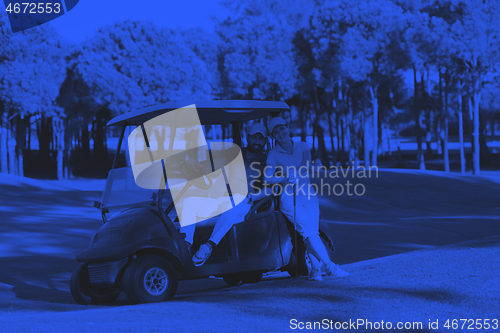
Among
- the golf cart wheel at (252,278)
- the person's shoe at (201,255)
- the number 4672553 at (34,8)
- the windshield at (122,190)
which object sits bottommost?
the golf cart wheel at (252,278)

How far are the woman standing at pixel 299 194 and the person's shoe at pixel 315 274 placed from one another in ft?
0.05

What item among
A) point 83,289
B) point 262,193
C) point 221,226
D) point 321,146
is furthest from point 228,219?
point 321,146

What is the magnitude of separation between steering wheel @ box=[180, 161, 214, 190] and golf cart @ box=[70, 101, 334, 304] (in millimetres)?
10

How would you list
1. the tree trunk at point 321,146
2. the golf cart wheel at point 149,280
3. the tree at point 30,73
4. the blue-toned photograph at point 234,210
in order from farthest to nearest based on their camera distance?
the tree trunk at point 321,146
the tree at point 30,73
the golf cart wheel at point 149,280
the blue-toned photograph at point 234,210

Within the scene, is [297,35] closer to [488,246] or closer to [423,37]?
[423,37]

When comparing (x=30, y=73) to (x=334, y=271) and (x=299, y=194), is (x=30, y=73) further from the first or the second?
(x=334, y=271)

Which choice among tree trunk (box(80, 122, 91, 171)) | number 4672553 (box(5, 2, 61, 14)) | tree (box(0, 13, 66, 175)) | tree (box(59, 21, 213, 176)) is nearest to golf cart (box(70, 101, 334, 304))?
tree (box(59, 21, 213, 176))

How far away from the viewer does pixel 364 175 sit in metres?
25.1

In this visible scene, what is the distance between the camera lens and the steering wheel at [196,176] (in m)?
6.17

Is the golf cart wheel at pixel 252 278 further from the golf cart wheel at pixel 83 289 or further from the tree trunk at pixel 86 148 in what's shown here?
the tree trunk at pixel 86 148

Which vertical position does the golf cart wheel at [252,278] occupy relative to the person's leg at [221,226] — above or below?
below

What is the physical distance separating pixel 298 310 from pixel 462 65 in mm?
23669

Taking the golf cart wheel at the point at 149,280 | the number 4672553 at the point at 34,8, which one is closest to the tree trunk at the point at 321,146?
the number 4672553 at the point at 34,8

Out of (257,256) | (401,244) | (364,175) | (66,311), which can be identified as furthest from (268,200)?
(364,175)
